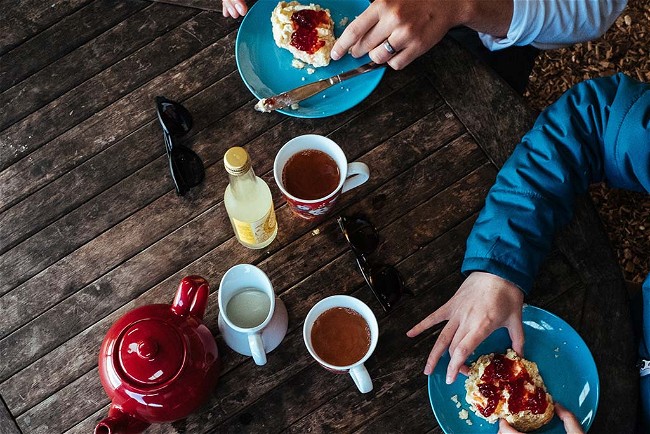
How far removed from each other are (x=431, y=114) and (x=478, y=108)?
0.10 m

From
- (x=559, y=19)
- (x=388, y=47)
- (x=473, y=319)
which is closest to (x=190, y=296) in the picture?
(x=473, y=319)

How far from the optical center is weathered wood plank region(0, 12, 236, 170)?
1.43 metres

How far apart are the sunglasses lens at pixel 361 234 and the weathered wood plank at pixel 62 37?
0.73 meters

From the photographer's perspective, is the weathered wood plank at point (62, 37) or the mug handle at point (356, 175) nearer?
the mug handle at point (356, 175)

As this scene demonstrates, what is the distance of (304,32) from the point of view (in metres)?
1.39

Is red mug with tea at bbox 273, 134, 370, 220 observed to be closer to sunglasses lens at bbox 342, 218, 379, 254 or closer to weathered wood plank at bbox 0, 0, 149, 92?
sunglasses lens at bbox 342, 218, 379, 254

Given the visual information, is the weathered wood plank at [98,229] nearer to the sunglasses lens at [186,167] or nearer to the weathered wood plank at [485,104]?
the sunglasses lens at [186,167]

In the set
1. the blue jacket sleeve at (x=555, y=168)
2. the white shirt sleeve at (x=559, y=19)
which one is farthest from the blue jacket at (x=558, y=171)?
the white shirt sleeve at (x=559, y=19)

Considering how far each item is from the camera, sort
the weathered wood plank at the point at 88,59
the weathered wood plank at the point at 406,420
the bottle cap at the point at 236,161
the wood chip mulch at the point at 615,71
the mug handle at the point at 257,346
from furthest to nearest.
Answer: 1. the wood chip mulch at the point at 615,71
2. the weathered wood plank at the point at 88,59
3. the weathered wood plank at the point at 406,420
4. the mug handle at the point at 257,346
5. the bottle cap at the point at 236,161

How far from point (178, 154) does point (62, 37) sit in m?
0.43

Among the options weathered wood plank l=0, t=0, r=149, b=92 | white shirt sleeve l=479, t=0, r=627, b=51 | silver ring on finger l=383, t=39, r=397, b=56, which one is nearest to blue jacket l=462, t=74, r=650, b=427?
white shirt sleeve l=479, t=0, r=627, b=51

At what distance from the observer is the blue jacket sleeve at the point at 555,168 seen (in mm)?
1264

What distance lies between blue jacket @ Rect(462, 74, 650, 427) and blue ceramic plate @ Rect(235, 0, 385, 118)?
365 mm

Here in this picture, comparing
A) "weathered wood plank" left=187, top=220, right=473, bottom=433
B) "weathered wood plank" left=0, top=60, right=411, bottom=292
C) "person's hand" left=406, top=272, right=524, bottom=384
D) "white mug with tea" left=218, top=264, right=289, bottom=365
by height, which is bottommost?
"person's hand" left=406, top=272, right=524, bottom=384
